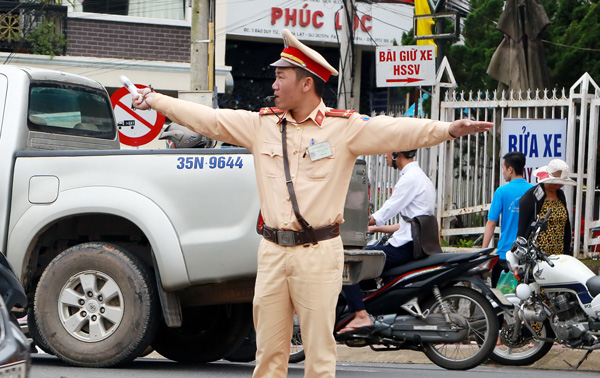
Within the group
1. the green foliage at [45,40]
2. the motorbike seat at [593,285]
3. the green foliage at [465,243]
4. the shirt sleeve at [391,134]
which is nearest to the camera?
the shirt sleeve at [391,134]

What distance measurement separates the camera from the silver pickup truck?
7.07 metres

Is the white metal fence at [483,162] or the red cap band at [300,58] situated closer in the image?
the red cap band at [300,58]

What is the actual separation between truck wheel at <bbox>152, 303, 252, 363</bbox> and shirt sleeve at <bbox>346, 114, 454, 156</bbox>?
3258 millimetres

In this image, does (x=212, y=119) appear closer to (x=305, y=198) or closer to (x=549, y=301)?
(x=305, y=198)

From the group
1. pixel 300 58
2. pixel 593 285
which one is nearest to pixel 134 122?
pixel 593 285

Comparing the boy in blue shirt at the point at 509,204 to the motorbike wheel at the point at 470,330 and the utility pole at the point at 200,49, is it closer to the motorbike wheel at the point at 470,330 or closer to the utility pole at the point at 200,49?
the motorbike wheel at the point at 470,330

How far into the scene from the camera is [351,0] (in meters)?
18.3

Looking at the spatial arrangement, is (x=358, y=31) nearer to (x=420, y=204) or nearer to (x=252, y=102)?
(x=252, y=102)

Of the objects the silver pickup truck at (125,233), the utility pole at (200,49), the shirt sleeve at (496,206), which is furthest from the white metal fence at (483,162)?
the silver pickup truck at (125,233)

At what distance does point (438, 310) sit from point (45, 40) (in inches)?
604

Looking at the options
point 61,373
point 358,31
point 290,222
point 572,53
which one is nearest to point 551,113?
point 572,53

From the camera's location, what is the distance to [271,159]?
199 inches

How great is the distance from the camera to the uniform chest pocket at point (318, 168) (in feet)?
16.4

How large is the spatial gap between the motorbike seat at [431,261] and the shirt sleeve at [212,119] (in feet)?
10.8
